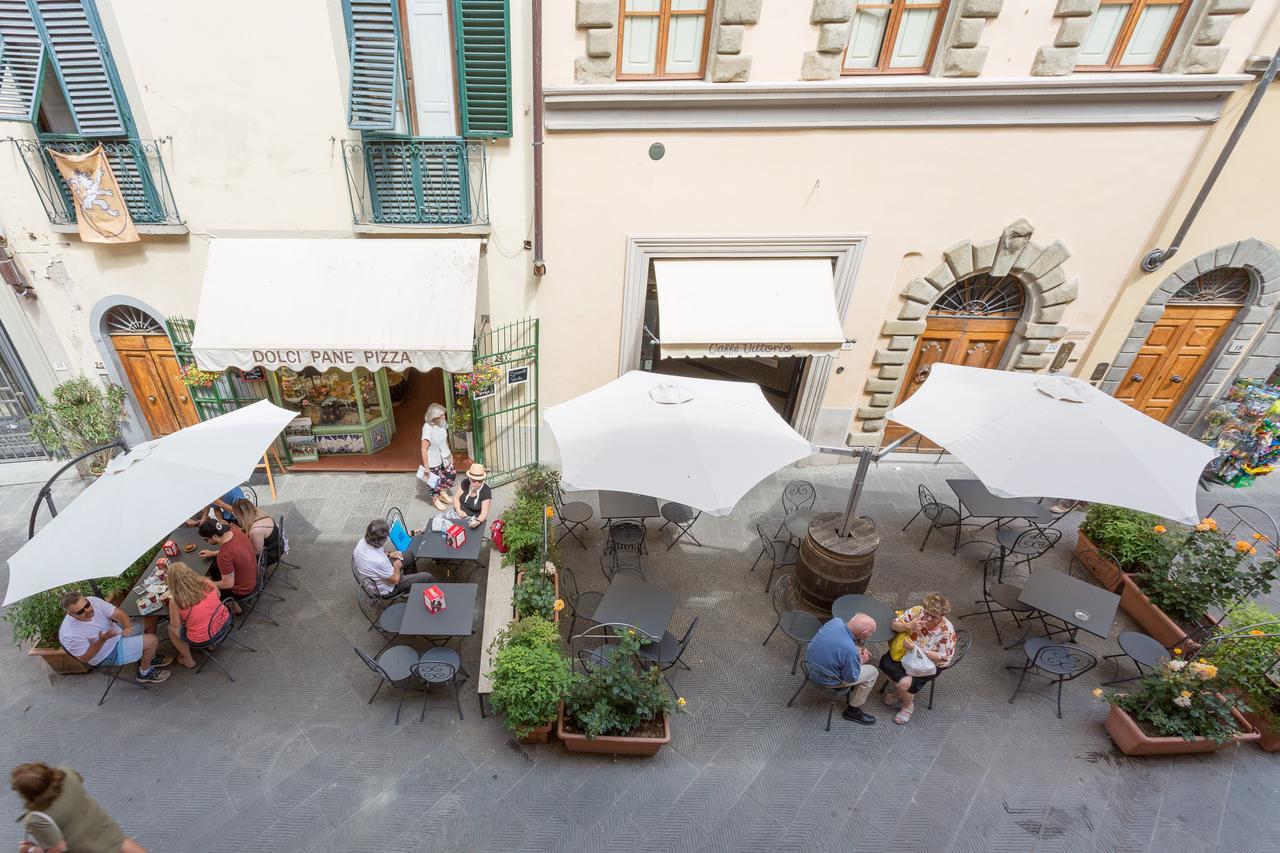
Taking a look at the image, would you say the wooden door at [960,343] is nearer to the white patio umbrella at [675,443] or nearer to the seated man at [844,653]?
the white patio umbrella at [675,443]

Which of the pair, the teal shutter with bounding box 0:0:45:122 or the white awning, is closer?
the teal shutter with bounding box 0:0:45:122

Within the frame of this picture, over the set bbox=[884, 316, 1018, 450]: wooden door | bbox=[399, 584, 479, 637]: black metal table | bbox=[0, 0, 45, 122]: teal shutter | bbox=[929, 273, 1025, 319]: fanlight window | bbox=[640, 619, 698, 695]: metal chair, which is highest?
bbox=[0, 0, 45, 122]: teal shutter

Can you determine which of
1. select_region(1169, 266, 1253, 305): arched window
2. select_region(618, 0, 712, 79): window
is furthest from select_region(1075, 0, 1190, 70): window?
select_region(618, 0, 712, 79): window

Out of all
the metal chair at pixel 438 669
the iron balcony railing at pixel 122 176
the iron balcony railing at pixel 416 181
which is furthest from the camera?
the iron balcony railing at pixel 416 181

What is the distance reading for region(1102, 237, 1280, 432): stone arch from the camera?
7945 mm

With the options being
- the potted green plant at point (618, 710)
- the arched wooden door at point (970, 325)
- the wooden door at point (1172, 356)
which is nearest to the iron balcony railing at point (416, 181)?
the potted green plant at point (618, 710)

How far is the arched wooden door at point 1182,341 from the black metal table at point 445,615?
10364mm

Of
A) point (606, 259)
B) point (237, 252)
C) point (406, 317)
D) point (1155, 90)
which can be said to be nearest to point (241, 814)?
point (406, 317)

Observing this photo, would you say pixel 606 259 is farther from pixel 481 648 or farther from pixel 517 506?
pixel 481 648

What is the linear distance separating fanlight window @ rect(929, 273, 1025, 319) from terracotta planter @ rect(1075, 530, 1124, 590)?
3403mm

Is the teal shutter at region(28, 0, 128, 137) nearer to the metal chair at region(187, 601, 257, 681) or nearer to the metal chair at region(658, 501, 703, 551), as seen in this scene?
the metal chair at region(187, 601, 257, 681)

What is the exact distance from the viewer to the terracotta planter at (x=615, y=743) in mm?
5027

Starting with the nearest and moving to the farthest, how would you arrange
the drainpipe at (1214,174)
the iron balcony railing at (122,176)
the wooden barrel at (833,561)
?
the wooden barrel at (833,561)
the drainpipe at (1214,174)
the iron balcony railing at (122,176)

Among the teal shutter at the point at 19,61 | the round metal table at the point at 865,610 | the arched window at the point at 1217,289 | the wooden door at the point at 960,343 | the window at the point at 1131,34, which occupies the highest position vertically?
the window at the point at 1131,34
